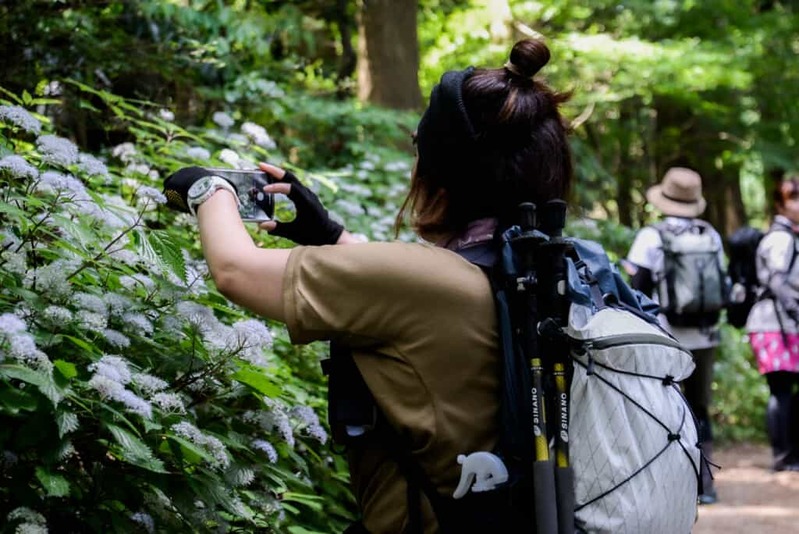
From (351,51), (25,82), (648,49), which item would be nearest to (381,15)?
(351,51)

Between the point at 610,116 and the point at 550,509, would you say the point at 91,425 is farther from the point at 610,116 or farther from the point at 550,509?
the point at 610,116

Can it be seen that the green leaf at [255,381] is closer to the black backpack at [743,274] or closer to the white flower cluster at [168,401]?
the white flower cluster at [168,401]

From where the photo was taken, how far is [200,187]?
2510 mm

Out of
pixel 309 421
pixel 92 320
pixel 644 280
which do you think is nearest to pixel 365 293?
pixel 92 320

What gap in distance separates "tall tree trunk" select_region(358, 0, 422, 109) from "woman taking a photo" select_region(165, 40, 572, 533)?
8492 mm

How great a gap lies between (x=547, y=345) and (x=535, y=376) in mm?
86

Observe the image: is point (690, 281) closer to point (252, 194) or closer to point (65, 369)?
point (252, 194)

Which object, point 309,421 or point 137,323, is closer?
point 137,323

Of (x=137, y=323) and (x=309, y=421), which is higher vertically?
(x=137, y=323)

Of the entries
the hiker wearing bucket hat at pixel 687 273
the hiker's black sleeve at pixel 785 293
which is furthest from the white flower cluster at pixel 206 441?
the hiker's black sleeve at pixel 785 293

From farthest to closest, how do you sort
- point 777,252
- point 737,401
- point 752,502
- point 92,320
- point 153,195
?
point 737,401 → point 777,252 → point 752,502 → point 153,195 → point 92,320

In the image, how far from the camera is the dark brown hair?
2.54 meters

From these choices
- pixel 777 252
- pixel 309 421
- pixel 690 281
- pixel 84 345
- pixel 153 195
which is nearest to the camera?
pixel 84 345

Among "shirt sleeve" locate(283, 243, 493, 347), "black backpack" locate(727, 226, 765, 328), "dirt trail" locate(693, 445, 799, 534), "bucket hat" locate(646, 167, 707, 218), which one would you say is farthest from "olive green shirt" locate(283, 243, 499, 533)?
"black backpack" locate(727, 226, 765, 328)
